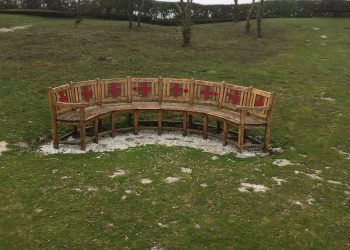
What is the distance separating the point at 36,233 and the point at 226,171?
170 inches

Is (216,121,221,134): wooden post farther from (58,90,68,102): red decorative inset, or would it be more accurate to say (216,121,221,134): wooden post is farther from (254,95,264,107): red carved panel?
(58,90,68,102): red decorative inset

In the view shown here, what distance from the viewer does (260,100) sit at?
11.5 m

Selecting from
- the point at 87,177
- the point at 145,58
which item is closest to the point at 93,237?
the point at 87,177

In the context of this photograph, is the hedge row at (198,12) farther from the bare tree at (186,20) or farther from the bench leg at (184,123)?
the bench leg at (184,123)

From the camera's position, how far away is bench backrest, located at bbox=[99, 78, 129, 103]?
12.3m

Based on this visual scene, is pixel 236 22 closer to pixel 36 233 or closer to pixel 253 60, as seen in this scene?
pixel 253 60

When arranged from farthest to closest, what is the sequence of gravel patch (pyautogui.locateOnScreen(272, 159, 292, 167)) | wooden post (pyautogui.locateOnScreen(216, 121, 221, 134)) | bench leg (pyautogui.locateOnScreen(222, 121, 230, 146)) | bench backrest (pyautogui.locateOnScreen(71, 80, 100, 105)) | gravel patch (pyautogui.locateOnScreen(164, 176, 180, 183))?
1. wooden post (pyautogui.locateOnScreen(216, 121, 221, 134))
2. bench backrest (pyautogui.locateOnScreen(71, 80, 100, 105))
3. bench leg (pyautogui.locateOnScreen(222, 121, 230, 146))
4. gravel patch (pyautogui.locateOnScreen(272, 159, 292, 167))
5. gravel patch (pyautogui.locateOnScreen(164, 176, 180, 183))

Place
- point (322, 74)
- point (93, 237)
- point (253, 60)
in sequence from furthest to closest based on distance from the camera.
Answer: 1. point (253, 60)
2. point (322, 74)
3. point (93, 237)

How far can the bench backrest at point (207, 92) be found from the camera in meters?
12.4

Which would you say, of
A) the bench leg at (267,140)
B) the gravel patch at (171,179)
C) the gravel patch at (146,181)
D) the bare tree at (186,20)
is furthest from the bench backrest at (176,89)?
the bare tree at (186,20)

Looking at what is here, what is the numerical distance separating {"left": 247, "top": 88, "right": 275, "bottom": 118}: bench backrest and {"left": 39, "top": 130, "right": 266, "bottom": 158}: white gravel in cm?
106

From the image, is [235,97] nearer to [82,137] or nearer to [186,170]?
[186,170]

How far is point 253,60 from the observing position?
21109 mm

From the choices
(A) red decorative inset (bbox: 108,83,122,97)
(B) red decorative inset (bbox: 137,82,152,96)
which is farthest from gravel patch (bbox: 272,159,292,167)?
(A) red decorative inset (bbox: 108,83,122,97)
